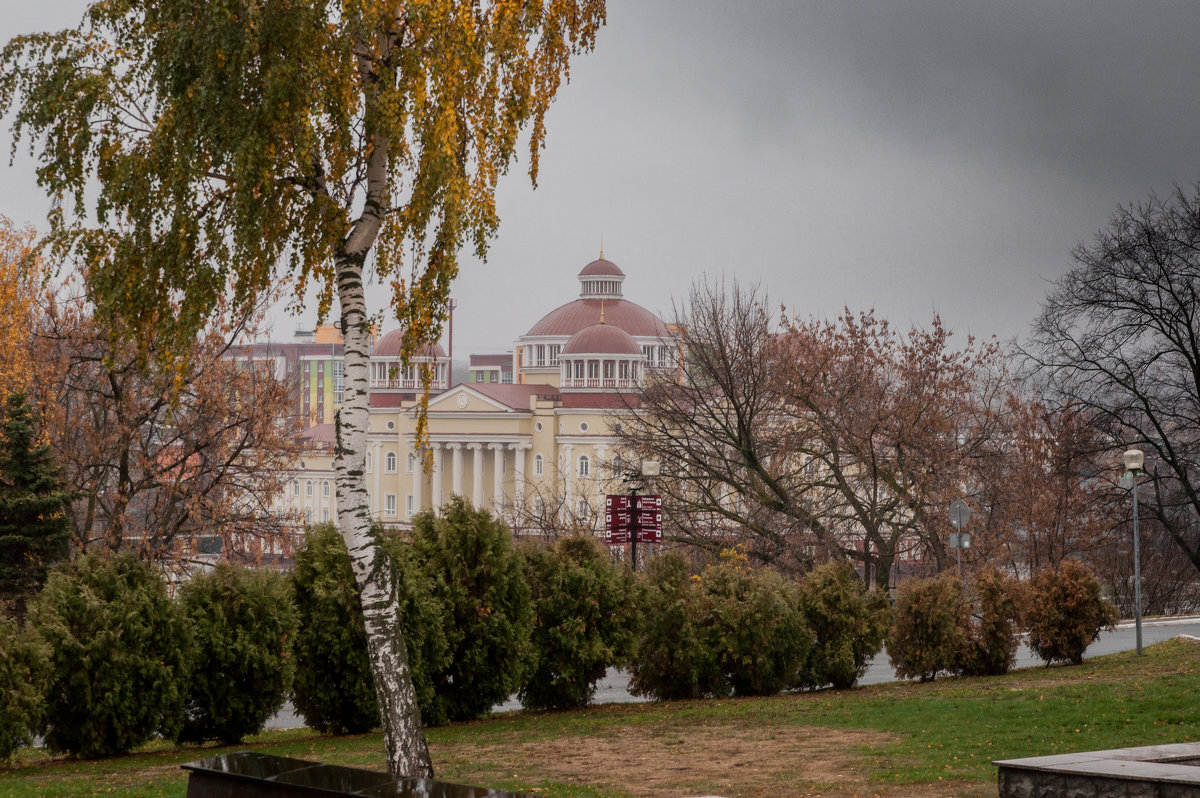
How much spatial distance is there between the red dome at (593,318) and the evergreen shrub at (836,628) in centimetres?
9162

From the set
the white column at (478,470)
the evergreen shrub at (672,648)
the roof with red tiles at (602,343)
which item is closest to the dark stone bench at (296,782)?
the evergreen shrub at (672,648)

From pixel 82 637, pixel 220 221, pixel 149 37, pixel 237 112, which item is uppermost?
pixel 149 37

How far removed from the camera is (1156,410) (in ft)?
86.7

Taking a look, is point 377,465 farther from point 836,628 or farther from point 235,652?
point 235,652

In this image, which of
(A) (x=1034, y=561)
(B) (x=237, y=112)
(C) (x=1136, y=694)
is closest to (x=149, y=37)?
(B) (x=237, y=112)

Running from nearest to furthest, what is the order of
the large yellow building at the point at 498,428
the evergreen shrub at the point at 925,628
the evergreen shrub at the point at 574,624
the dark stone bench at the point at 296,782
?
the dark stone bench at the point at 296,782 → the evergreen shrub at the point at 574,624 → the evergreen shrub at the point at 925,628 → the large yellow building at the point at 498,428

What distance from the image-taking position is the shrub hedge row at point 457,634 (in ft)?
42.2

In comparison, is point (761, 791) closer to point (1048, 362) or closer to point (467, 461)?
point (1048, 362)

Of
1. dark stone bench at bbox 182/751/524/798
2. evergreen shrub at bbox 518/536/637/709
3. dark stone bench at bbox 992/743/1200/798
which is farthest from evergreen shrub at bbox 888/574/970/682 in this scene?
dark stone bench at bbox 182/751/524/798

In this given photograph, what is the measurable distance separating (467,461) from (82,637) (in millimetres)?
88468

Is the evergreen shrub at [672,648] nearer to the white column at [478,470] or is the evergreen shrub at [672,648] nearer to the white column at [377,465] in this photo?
the white column at [478,470]

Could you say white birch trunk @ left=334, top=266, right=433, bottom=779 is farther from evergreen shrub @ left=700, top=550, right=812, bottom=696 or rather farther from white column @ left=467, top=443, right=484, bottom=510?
white column @ left=467, top=443, right=484, bottom=510

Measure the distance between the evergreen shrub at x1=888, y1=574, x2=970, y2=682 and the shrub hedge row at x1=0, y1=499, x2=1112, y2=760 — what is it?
30mm

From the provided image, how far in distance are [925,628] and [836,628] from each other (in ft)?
5.08
